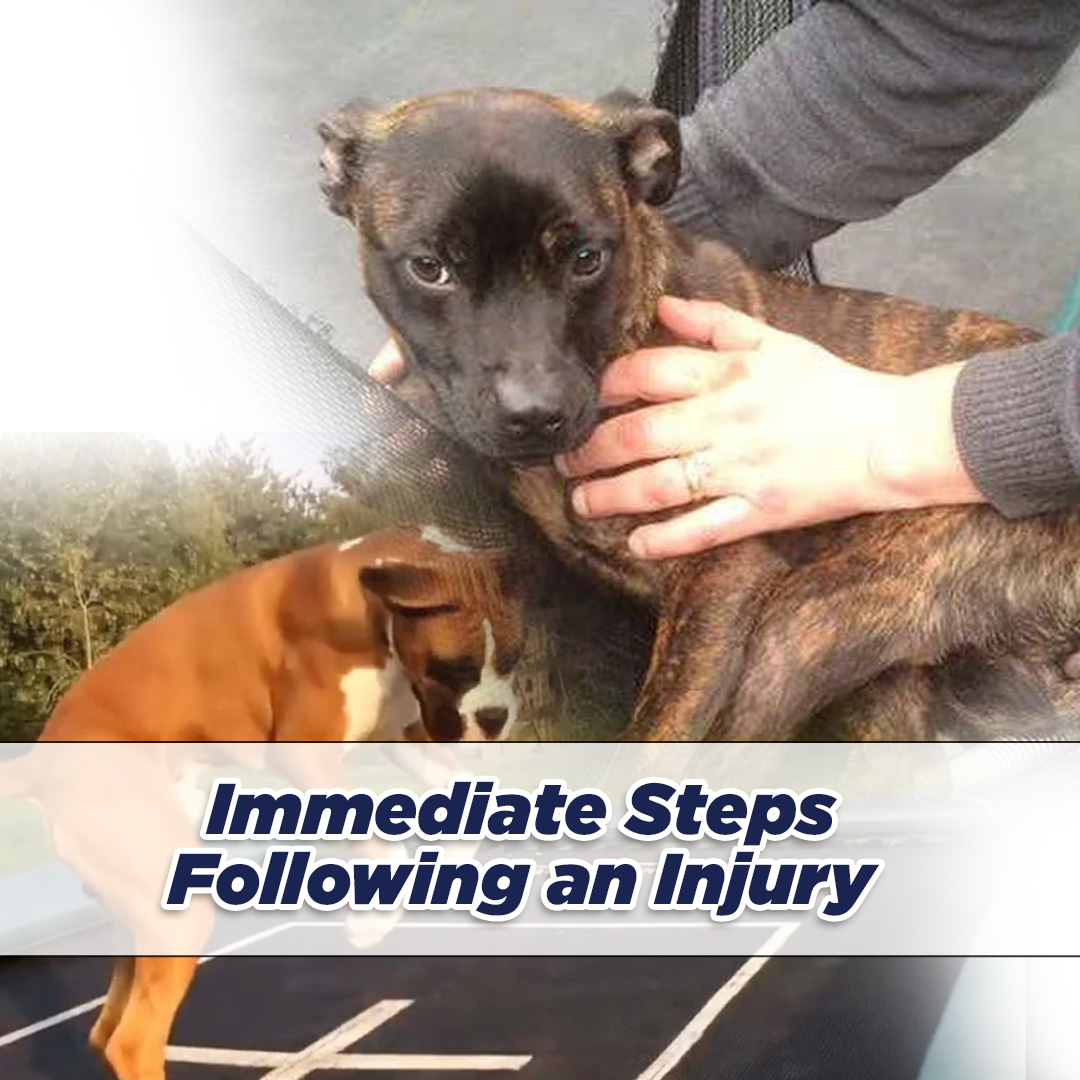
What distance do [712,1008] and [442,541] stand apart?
233 mm

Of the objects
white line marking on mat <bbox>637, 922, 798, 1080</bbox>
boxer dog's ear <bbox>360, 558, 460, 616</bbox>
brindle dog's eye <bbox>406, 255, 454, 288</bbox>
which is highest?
brindle dog's eye <bbox>406, 255, 454, 288</bbox>

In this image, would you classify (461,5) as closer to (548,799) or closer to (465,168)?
(465,168)

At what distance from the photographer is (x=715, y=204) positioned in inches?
33.4

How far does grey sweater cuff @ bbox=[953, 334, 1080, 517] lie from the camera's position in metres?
0.81

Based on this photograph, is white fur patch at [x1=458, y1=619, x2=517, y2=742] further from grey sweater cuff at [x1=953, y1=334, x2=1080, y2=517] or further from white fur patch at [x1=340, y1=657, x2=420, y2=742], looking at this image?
grey sweater cuff at [x1=953, y1=334, x2=1080, y2=517]

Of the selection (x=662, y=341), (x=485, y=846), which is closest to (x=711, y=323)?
(x=662, y=341)

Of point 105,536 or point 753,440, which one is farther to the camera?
point 753,440

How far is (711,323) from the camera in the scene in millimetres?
847

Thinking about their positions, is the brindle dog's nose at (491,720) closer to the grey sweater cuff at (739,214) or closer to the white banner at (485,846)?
the white banner at (485,846)

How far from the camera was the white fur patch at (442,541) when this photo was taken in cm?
80

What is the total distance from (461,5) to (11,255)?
239 millimetres

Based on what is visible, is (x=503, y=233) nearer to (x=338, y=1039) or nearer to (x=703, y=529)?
(x=703, y=529)

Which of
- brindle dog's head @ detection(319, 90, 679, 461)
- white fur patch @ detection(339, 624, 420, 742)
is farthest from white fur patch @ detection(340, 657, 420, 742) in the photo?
brindle dog's head @ detection(319, 90, 679, 461)

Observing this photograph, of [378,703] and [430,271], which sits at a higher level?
[430,271]
